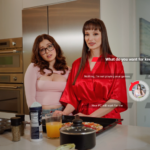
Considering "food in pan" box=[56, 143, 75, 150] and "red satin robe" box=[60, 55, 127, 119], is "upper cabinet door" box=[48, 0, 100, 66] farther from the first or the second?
"food in pan" box=[56, 143, 75, 150]

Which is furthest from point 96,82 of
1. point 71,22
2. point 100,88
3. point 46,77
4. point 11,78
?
point 11,78

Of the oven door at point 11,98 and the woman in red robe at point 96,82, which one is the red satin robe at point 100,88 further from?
the oven door at point 11,98

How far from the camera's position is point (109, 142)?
829 mm

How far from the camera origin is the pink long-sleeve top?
1628mm

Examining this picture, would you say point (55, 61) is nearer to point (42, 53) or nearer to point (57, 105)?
point (42, 53)

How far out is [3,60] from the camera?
8.20 feet

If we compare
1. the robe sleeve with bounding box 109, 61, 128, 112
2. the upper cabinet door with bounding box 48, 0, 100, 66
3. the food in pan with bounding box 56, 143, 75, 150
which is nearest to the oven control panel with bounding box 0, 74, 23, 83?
the upper cabinet door with bounding box 48, 0, 100, 66

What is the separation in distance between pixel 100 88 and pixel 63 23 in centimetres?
92

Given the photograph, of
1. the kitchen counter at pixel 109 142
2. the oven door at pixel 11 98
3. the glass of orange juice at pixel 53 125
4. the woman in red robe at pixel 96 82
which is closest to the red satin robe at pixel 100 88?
the woman in red robe at pixel 96 82

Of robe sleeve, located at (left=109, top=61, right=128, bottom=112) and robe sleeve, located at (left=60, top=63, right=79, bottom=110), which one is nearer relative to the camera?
robe sleeve, located at (left=109, top=61, right=128, bottom=112)

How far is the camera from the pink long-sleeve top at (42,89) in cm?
163

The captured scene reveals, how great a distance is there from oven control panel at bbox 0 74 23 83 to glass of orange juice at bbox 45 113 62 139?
4.95ft

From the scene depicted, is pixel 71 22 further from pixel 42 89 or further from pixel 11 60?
pixel 11 60

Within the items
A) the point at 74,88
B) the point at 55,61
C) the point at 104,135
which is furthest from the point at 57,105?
the point at 104,135
